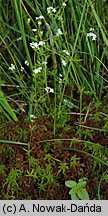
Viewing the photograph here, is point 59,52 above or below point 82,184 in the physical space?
above

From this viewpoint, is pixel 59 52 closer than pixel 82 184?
No

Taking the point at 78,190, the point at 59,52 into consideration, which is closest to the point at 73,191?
the point at 78,190

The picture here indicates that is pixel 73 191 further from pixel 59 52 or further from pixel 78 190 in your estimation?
pixel 59 52

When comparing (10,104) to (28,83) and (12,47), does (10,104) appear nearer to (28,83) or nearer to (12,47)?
(28,83)

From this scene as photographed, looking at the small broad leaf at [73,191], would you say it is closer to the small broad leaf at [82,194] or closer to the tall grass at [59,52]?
the small broad leaf at [82,194]

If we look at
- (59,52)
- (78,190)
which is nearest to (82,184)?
(78,190)

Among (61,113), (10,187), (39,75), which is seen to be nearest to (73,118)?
(61,113)

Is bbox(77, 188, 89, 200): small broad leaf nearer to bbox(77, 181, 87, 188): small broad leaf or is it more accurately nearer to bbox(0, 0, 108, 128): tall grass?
bbox(77, 181, 87, 188): small broad leaf

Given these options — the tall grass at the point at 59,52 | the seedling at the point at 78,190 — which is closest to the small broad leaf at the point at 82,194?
the seedling at the point at 78,190

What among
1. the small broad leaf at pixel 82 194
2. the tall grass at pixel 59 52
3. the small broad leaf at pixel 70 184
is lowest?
the small broad leaf at pixel 82 194
